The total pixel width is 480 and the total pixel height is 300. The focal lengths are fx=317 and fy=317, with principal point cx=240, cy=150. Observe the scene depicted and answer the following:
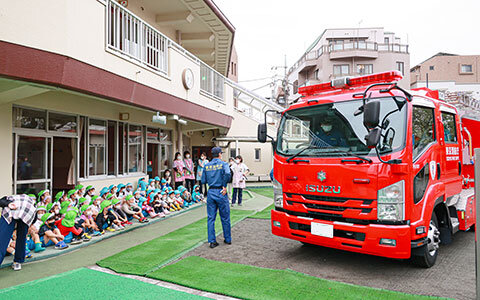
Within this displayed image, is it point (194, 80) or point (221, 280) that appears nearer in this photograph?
point (221, 280)

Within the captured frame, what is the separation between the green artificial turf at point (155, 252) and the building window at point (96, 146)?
3119mm

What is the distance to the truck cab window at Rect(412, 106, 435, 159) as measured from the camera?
178 inches

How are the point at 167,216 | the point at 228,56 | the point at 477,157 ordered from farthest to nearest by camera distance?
the point at 228,56 < the point at 167,216 < the point at 477,157

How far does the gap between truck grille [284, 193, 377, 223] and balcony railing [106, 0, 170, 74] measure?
510 cm

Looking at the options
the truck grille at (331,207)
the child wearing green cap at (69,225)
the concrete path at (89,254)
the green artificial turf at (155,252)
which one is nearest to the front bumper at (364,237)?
the truck grille at (331,207)

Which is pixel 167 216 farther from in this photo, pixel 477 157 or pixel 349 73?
pixel 349 73

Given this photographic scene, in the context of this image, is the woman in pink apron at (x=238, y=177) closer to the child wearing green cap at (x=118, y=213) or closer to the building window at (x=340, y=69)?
the child wearing green cap at (x=118, y=213)

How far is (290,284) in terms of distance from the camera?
420 centimetres

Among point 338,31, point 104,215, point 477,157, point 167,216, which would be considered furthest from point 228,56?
point 338,31

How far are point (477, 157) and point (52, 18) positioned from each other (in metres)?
6.22

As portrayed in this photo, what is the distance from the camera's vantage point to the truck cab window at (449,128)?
548 centimetres

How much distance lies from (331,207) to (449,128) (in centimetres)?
294

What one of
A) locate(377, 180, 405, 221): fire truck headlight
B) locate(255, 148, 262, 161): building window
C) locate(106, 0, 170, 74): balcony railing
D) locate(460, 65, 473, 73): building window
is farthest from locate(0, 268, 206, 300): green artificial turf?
locate(460, 65, 473, 73): building window

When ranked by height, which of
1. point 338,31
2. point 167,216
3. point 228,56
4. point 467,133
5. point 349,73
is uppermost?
point 338,31
